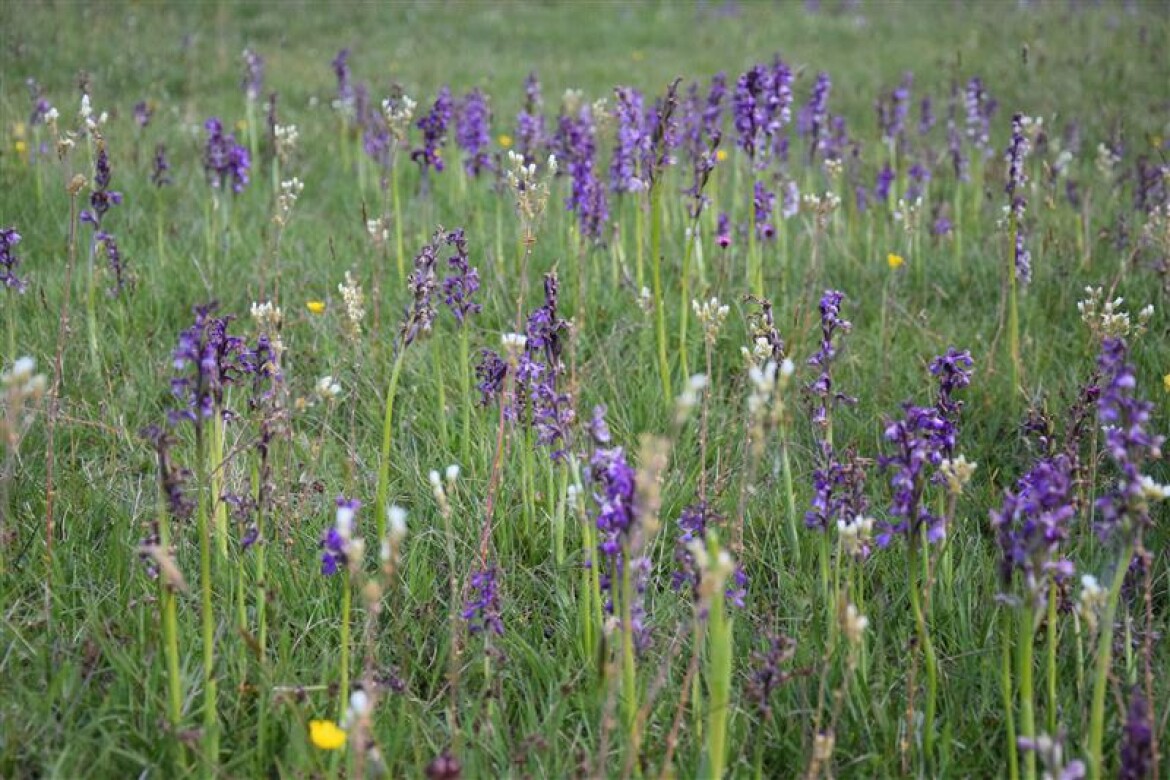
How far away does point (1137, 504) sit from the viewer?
1914 millimetres

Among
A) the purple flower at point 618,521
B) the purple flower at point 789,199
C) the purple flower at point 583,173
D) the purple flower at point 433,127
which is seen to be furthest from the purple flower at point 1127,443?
the purple flower at point 789,199

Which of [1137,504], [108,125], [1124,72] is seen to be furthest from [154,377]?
[1124,72]

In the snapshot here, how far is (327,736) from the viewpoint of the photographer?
201cm

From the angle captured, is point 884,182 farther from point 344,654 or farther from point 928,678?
point 344,654

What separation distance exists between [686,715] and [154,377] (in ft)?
7.70

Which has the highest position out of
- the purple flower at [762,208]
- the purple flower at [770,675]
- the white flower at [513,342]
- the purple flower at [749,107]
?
the purple flower at [749,107]

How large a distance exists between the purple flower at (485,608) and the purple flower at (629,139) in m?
1.49

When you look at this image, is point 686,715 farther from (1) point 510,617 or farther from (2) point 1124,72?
(2) point 1124,72

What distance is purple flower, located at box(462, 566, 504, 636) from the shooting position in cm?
235

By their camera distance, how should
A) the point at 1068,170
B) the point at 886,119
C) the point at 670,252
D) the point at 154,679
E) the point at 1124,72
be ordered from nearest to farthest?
the point at 154,679, the point at 670,252, the point at 886,119, the point at 1068,170, the point at 1124,72

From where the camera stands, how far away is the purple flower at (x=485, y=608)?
7.72 feet

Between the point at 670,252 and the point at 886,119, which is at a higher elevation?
the point at 886,119

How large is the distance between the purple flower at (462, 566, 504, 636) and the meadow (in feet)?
0.04

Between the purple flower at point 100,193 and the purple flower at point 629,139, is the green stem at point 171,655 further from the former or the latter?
the purple flower at point 100,193
